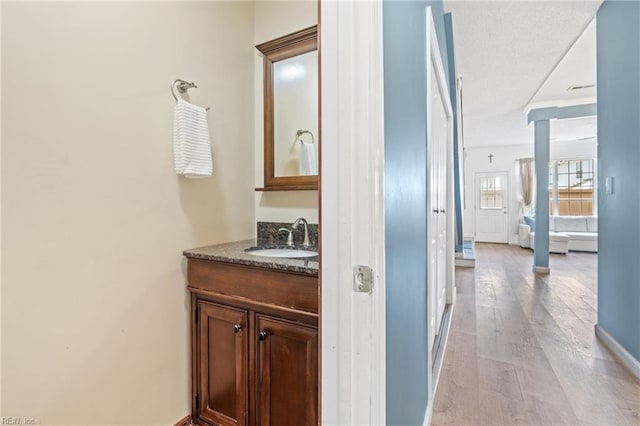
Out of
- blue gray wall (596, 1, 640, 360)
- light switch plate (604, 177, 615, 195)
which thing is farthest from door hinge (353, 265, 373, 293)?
light switch plate (604, 177, 615, 195)

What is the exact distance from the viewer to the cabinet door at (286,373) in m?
1.15

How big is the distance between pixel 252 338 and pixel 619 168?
2643 mm

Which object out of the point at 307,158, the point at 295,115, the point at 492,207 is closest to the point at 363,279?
the point at 307,158

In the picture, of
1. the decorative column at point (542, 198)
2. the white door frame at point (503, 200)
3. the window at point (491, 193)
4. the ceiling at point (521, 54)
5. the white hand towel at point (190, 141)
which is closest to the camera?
the white hand towel at point (190, 141)

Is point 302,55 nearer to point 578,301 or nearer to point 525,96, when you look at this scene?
point 578,301

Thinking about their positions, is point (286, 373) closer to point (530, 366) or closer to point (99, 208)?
point (99, 208)

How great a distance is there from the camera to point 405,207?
1.01 metres

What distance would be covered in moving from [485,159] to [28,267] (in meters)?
9.19

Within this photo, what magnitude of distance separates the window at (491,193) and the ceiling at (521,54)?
110 inches

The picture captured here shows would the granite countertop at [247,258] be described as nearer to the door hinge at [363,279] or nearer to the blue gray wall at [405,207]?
the blue gray wall at [405,207]

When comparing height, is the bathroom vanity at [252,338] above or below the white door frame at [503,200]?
below

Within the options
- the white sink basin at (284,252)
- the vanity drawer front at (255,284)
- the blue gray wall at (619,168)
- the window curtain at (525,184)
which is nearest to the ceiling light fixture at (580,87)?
the blue gray wall at (619,168)

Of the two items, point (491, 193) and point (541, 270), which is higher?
point (491, 193)

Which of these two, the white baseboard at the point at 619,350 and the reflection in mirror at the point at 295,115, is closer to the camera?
the reflection in mirror at the point at 295,115
